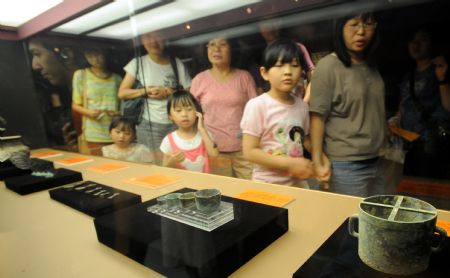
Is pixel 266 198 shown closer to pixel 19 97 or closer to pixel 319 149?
pixel 319 149

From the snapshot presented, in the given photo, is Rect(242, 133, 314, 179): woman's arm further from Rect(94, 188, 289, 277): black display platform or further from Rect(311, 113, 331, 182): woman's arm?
Rect(94, 188, 289, 277): black display platform

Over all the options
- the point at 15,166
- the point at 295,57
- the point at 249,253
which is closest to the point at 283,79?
the point at 295,57

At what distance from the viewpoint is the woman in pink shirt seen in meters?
1.12

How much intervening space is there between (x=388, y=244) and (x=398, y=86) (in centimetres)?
64

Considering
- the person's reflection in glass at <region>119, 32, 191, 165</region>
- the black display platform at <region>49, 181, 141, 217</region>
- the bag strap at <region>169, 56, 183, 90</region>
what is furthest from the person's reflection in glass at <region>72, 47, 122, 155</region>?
the black display platform at <region>49, 181, 141, 217</region>

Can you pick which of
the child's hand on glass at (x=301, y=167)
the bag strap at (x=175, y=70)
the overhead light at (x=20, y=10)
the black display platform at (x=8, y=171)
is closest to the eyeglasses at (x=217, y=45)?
the bag strap at (x=175, y=70)

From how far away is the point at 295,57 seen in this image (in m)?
0.96

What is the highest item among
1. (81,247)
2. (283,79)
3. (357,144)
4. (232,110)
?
(283,79)

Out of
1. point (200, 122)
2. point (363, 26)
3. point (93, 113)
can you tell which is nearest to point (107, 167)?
point (200, 122)

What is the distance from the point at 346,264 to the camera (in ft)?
1.38

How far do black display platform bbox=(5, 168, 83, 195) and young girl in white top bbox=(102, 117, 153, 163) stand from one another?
1.42 feet

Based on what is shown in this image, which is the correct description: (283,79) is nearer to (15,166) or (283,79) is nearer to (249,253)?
(249,253)

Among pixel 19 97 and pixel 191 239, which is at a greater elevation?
pixel 19 97

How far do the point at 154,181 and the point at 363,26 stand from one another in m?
0.87
